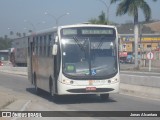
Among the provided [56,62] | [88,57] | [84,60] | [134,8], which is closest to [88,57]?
[88,57]

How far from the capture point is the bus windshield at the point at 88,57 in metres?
21.1

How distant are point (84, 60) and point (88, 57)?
Answer: 201mm

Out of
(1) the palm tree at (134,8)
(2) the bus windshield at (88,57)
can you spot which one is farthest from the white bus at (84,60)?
(1) the palm tree at (134,8)

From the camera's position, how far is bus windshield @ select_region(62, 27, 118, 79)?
831 inches

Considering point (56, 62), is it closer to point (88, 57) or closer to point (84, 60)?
point (84, 60)

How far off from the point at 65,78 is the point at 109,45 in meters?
2.29

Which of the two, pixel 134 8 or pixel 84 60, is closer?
pixel 84 60

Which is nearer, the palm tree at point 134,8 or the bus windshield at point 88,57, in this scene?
the bus windshield at point 88,57

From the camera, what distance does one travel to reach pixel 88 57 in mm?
21234

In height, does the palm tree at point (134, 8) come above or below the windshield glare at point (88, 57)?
above

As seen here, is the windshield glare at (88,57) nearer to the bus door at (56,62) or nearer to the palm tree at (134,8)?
the bus door at (56,62)

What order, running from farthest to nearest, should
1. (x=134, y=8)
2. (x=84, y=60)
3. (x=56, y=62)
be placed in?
(x=134, y=8), (x=56, y=62), (x=84, y=60)

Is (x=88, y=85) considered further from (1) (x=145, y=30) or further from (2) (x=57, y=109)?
(1) (x=145, y=30)

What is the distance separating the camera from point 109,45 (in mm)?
21641
